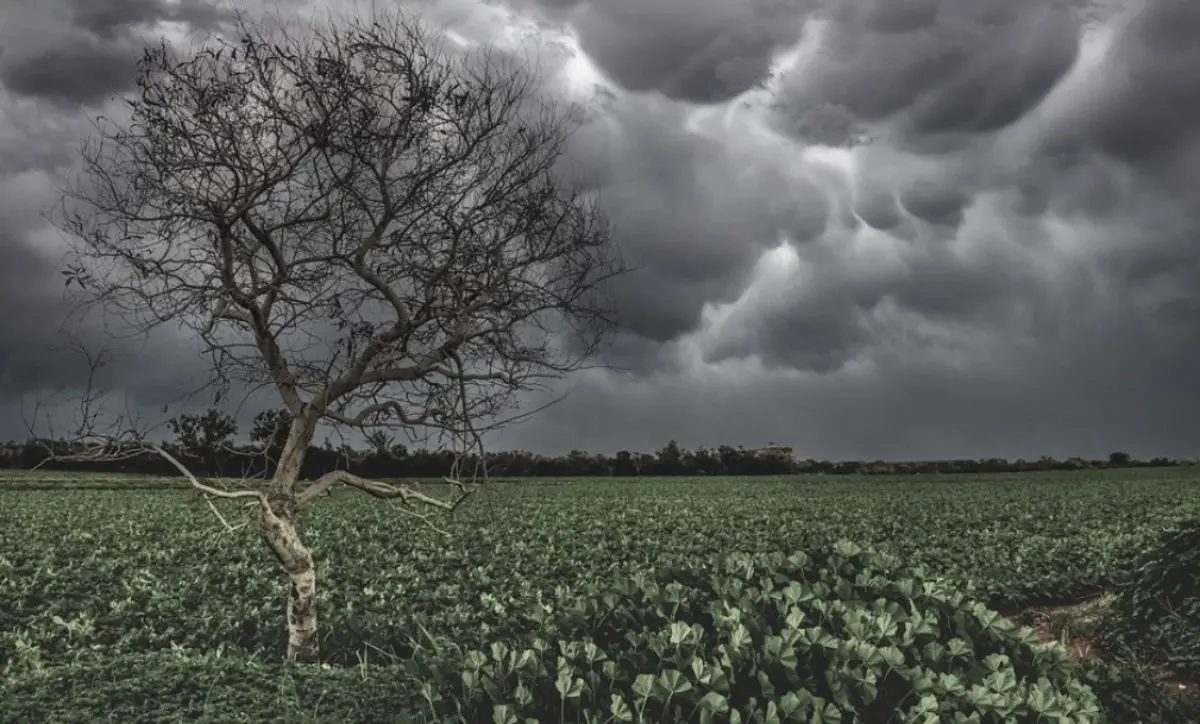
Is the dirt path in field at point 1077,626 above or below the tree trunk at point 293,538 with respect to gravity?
below

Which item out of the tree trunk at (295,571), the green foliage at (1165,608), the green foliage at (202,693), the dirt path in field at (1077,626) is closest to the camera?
the green foliage at (202,693)

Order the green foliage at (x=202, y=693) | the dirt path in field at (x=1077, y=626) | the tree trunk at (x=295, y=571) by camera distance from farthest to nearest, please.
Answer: the dirt path in field at (x=1077, y=626) → the tree trunk at (x=295, y=571) → the green foliage at (x=202, y=693)

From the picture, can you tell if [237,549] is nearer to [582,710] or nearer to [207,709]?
[207,709]

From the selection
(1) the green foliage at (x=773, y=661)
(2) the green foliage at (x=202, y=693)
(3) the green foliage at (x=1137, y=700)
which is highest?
(1) the green foliage at (x=773, y=661)

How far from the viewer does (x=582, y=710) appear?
18.1 ft

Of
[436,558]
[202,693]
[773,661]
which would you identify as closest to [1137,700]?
[773,661]

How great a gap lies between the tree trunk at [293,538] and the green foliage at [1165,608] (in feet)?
27.5

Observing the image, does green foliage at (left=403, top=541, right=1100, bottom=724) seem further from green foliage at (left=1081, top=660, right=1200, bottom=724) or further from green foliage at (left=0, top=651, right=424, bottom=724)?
green foliage at (left=1081, top=660, right=1200, bottom=724)

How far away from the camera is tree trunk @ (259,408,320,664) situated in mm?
9414

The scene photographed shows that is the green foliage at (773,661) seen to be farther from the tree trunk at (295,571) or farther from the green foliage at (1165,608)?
the green foliage at (1165,608)

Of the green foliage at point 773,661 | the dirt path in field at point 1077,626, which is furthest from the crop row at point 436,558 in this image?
the green foliage at point 773,661

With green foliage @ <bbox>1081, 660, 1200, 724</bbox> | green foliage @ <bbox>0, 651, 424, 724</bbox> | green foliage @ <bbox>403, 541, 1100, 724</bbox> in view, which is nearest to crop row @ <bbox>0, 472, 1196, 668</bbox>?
green foliage @ <bbox>0, 651, 424, 724</bbox>

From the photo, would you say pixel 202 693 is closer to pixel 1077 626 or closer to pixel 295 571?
pixel 295 571

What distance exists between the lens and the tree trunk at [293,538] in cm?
941
